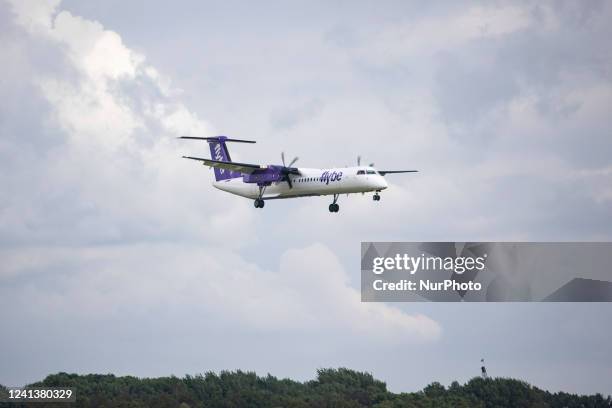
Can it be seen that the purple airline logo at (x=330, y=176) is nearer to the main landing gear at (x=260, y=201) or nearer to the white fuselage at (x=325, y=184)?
the white fuselage at (x=325, y=184)

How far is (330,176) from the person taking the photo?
9181cm

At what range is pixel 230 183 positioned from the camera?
10194 centimetres

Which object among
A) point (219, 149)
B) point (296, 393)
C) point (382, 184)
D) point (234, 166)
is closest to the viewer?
point (382, 184)

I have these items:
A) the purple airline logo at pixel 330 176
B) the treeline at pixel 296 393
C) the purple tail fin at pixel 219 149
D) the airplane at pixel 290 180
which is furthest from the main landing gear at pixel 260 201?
the treeline at pixel 296 393

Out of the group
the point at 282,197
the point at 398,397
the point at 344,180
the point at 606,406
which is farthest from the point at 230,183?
the point at 606,406

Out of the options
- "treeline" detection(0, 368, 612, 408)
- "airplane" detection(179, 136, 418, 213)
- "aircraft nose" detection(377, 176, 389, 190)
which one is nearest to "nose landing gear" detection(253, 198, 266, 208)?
"airplane" detection(179, 136, 418, 213)

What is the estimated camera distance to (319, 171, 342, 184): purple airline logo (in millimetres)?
91062

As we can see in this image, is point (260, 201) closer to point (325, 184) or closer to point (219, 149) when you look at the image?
point (325, 184)

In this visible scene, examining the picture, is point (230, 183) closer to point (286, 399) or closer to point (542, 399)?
point (286, 399)

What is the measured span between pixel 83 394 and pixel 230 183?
3765 cm

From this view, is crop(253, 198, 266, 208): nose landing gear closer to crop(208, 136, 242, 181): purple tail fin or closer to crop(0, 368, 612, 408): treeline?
crop(208, 136, 242, 181): purple tail fin

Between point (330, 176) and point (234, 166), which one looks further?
point (234, 166)

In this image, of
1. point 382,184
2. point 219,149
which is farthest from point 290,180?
point 219,149

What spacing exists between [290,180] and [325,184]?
391 cm
